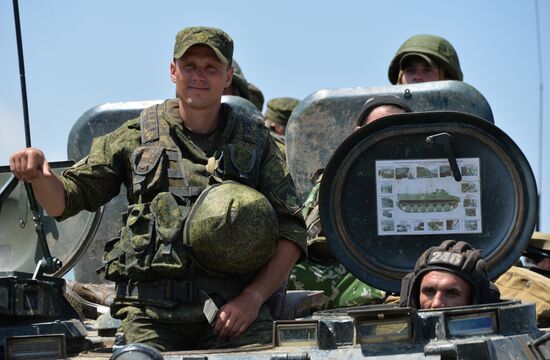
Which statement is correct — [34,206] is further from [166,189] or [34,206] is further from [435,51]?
[435,51]

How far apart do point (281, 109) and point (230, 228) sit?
8016 millimetres

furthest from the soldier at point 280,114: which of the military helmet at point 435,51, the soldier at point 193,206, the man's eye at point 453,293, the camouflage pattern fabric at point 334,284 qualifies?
the man's eye at point 453,293

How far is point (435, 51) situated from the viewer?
1016cm

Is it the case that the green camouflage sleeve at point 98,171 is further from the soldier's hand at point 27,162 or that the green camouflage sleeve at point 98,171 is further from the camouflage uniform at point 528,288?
the camouflage uniform at point 528,288

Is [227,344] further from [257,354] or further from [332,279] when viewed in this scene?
[332,279]

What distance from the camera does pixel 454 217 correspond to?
7.35m

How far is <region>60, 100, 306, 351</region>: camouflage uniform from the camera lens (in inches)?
259

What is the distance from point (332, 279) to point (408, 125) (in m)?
1.30

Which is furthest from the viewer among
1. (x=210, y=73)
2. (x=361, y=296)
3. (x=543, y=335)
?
(x=361, y=296)

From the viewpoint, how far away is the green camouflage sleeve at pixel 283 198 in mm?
6855

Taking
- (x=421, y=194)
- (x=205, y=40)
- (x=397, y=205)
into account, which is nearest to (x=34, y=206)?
(x=205, y=40)

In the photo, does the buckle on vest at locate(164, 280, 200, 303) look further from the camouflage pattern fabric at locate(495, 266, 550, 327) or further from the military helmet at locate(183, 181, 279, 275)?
the camouflage pattern fabric at locate(495, 266, 550, 327)

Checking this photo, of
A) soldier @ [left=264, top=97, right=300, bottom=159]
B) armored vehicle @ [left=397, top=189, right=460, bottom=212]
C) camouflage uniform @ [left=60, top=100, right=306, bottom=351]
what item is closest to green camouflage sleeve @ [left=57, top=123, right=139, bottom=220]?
camouflage uniform @ [left=60, top=100, right=306, bottom=351]

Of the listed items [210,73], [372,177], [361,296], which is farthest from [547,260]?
[210,73]
